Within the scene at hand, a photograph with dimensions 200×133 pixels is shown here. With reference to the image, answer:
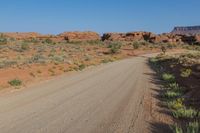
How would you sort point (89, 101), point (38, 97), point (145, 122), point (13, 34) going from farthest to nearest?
point (13, 34)
point (38, 97)
point (89, 101)
point (145, 122)

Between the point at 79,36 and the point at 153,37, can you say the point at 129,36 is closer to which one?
the point at 153,37

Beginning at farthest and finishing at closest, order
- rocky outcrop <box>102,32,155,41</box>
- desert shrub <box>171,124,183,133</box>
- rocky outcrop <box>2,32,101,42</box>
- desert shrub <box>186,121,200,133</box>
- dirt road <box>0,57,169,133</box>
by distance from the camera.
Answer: rocky outcrop <box>102,32,155,41</box>
rocky outcrop <box>2,32,101,42</box>
dirt road <box>0,57,169,133</box>
desert shrub <box>186,121,200,133</box>
desert shrub <box>171,124,183,133</box>

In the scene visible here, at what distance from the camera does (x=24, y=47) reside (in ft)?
191

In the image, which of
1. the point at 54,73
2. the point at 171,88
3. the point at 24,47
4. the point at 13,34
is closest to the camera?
the point at 171,88

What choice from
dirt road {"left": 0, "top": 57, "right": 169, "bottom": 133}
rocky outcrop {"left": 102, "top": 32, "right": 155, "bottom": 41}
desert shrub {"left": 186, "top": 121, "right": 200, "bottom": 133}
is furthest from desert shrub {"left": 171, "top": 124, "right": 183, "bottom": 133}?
rocky outcrop {"left": 102, "top": 32, "right": 155, "bottom": 41}

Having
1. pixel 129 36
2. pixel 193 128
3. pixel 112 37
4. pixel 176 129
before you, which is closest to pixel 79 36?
pixel 112 37

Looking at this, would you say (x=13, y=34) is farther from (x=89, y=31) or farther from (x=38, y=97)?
(x=38, y=97)

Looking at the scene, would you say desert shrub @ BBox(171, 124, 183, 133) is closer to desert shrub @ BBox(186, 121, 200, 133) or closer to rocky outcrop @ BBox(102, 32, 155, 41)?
desert shrub @ BBox(186, 121, 200, 133)

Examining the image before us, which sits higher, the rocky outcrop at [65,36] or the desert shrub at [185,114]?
the desert shrub at [185,114]

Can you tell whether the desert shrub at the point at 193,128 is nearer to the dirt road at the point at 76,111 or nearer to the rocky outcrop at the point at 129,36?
the dirt road at the point at 76,111

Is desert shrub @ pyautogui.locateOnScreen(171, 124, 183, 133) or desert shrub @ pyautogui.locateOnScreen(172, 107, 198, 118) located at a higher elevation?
desert shrub @ pyautogui.locateOnScreen(171, 124, 183, 133)

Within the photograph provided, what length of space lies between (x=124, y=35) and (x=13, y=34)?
171ft

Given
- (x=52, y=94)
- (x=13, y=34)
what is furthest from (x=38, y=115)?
(x=13, y=34)

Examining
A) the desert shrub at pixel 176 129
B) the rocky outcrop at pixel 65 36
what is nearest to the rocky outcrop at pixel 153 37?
the rocky outcrop at pixel 65 36
